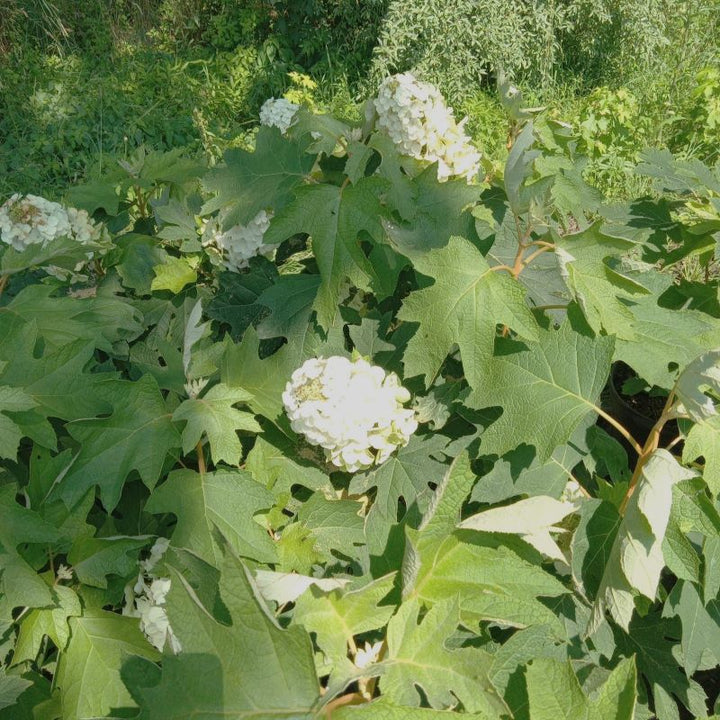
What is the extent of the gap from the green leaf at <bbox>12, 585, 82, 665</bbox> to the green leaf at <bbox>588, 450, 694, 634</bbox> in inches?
34.3

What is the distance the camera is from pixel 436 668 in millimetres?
889

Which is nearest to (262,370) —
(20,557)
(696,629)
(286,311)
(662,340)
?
(286,311)

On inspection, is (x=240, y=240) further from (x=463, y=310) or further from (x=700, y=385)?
(x=700, y=385)

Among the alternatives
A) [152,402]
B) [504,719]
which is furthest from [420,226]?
[504,719]

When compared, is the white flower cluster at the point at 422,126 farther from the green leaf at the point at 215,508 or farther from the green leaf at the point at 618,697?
the green leaf at the point at 618,697

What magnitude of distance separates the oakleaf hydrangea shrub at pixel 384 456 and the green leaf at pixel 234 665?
3.1 inches

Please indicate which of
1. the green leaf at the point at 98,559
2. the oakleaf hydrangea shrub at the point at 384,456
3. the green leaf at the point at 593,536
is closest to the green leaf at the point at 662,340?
the oakleaf hydrangea shrub at the point at 384,456

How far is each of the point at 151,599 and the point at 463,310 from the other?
748mm

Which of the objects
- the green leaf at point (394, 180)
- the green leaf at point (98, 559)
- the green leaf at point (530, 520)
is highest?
the green leaf at point (394, 180)

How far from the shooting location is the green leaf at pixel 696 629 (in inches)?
52.0

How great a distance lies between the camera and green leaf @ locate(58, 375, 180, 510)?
1296mm

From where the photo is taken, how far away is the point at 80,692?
1.22 m

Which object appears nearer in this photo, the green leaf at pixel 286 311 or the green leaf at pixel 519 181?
the green leaf at pixel 519 181

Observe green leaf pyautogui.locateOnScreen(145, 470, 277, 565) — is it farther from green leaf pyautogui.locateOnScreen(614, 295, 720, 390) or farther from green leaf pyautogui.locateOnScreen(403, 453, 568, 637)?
green leaf pyautogui.locateOnScreen(614, 295, 720, 390)
